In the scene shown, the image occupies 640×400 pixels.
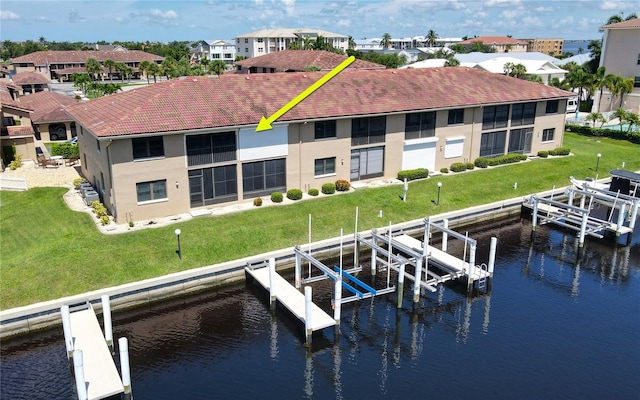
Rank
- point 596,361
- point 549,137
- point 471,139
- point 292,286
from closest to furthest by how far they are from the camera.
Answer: point 596,361 < point 292,286 < point 471,139 < point 549,137

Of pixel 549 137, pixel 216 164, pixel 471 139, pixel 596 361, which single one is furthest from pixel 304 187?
pixel 549 137

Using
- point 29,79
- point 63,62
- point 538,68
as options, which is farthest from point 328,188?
point 63,62

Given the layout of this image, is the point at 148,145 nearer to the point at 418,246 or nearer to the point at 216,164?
the point at 216,164

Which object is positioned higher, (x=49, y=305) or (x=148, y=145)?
(x=148, y=145)

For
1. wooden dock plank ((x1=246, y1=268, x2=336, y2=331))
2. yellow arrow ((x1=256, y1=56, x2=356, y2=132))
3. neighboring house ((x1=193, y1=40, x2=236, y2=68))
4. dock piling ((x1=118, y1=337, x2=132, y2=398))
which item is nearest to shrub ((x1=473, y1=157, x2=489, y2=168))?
yellow arrow ((x1=256, y1=56, x2=356, y2=132))

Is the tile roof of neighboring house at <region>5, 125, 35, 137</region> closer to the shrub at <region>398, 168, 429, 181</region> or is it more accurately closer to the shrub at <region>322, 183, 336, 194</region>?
the shrub at <region>322, 183, 336, 194</region>

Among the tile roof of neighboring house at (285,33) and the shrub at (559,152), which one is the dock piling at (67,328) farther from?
the tile roof of neighboring house at (285,33)

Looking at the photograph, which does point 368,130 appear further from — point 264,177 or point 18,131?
point 18,131

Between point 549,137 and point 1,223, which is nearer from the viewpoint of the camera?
point 1,223
